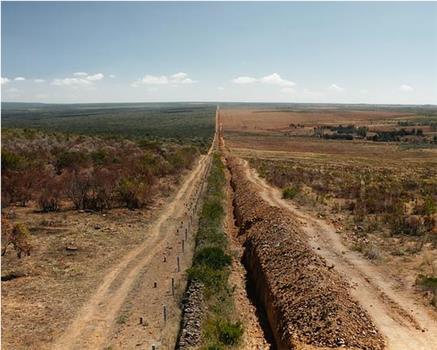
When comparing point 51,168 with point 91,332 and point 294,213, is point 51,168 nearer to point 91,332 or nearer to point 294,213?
point 294,213

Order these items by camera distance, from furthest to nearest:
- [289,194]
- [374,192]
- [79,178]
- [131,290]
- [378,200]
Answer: [374,192] → [289,194] → [79,178] → [378,200] → [131,290]

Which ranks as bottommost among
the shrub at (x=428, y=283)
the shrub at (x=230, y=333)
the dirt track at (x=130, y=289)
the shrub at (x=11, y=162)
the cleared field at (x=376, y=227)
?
the dirt track at (x=130, y=289)

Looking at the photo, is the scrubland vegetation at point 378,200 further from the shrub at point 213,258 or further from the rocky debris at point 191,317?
the rocky debris at point 191,317

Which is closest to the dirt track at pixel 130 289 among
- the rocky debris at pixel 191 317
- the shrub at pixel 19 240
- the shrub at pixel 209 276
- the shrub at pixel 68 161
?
the rocky debris at pixel 191 317

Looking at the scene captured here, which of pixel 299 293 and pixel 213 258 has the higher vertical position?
pixel 299 293

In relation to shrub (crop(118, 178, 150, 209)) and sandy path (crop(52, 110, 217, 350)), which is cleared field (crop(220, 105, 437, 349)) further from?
shrub (crop(118, 178, 150, 209))

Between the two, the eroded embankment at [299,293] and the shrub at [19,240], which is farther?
the shrub at [19,240]

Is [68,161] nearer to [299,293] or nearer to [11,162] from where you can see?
[11,162]

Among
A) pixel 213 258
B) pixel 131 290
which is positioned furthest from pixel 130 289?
pixel 213 258
